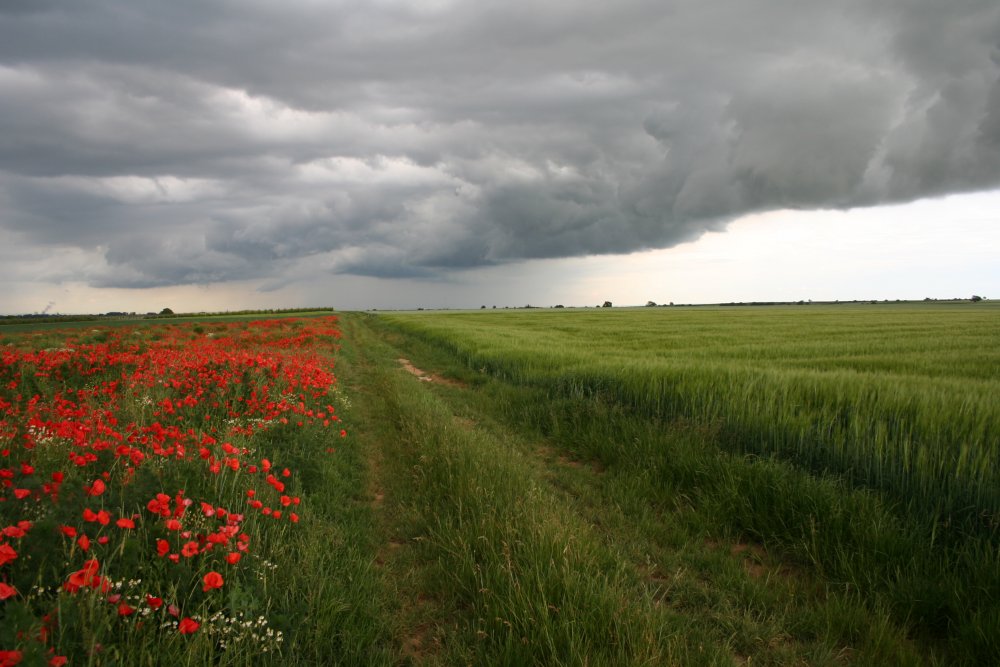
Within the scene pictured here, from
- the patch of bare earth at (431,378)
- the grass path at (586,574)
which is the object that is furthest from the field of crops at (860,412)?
the patch of bare earth at (431,378)

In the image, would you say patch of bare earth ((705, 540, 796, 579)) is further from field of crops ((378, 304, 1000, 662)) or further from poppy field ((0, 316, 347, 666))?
poppy field ((0, 316, 347, 666))

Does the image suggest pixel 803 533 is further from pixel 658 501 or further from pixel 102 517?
pixel 102 517

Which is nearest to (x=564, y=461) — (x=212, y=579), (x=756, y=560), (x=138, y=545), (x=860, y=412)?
(x=756, y=560)

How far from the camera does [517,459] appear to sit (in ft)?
22.6

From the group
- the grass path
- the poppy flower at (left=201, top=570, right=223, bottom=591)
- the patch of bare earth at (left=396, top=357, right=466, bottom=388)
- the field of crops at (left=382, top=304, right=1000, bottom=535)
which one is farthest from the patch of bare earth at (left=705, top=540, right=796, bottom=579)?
the patch of bare earth at (left=396, top=357, right=466, bottom=388)

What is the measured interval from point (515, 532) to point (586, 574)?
79 cm

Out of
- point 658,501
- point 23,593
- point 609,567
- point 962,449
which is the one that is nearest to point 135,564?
point 23,593

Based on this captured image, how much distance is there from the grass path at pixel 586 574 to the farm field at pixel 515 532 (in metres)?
0.02

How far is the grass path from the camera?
3170 mm

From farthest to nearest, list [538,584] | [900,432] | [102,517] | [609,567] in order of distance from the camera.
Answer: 1. [900,432]
2. [609,567]
3. [538,584]
4. [102,517]

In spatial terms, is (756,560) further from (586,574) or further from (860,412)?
(860,412)

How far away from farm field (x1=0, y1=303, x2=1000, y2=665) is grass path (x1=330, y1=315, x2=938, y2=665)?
0.02 m

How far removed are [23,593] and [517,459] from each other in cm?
519

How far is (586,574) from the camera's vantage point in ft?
11.5
